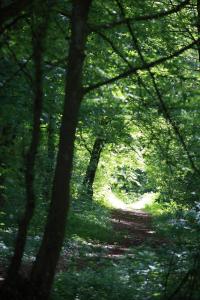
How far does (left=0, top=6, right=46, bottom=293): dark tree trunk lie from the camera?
488 cm

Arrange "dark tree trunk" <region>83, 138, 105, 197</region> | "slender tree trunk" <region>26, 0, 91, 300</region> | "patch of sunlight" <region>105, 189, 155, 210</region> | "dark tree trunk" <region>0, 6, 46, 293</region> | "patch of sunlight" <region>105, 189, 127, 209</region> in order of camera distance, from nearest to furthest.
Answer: "dark tree trunk" <region>0, 6, 46, 293</region> < "slender tree trunk" <region>26, 0, 91, 300</region> < "dark tree trunk" <region>83, 138, 105, 197</region> < "patch of sunlight" <region>105, 189, 127, 209</region> < "patch of sunlight" <region>105, 189, 155, 210</region>

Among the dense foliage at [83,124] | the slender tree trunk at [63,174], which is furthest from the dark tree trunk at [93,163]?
the slender tree trunk at [63,174]

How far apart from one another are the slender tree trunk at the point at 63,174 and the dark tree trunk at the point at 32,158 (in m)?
0.21

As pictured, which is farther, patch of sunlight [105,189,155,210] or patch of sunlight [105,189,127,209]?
patch of sunlight [105,189,155,210]

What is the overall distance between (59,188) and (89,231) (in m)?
10.0

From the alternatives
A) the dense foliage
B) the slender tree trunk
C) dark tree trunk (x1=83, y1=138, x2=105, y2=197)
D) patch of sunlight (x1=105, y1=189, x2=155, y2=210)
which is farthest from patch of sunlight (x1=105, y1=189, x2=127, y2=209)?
the slender tree trunk

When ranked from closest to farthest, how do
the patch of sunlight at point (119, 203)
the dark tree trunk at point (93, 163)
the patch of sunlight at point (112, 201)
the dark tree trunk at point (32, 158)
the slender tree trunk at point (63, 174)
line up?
the dark tree trunk at point (32, 158)
the slender tree trunk at point (63, 174)
the dark tree trunk at point (93, 163)
the patch of sunlight at point (112, 201)
the patch of sunlight at point (119, 203)

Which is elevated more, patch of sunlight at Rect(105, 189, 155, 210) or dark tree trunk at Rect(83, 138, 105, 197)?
patch of sunlight at Rect(105, 189, 155, 210)

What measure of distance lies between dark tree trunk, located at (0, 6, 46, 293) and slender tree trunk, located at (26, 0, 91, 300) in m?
0.21

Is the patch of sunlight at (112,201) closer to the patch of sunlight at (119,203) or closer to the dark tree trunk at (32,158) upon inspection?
the patch of sunlight at (119,203)

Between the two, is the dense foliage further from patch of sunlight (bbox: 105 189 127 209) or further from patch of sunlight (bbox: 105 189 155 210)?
patch of sunlight (bbox: 105 189 155 210)

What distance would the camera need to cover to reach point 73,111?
508cm

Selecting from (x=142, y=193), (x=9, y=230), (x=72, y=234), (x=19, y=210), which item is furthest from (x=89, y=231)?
(x=142, y=193)

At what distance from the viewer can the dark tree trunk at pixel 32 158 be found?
4.88 metres
